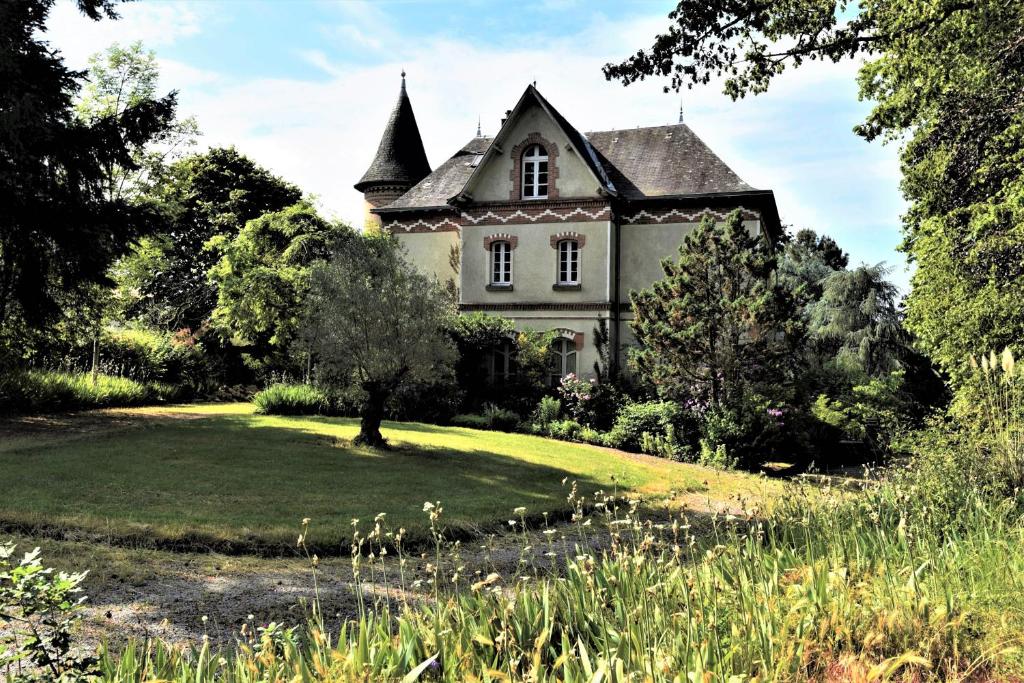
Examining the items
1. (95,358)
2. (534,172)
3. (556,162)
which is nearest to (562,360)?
(534,172)

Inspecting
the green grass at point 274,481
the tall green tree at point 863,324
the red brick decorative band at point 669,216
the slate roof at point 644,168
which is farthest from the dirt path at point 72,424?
the tall green tree at point 863,324

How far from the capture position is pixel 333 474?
434 inches

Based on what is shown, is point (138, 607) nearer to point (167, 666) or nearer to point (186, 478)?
point (167, 666)

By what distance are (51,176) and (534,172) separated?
47.3ft

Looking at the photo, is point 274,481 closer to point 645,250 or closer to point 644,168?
point 645,250

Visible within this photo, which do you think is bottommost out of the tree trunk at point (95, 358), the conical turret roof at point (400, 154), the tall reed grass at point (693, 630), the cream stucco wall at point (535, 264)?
the tall reed grass at point (693, 630)

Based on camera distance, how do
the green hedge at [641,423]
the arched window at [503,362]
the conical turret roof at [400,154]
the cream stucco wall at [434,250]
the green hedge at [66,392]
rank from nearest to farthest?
the green hedge at [66,392] < the green hedge at [641,423] < the arched window at [503,362] < the cream stucco wall at [434,250] < the conical turret roof at [400,154]

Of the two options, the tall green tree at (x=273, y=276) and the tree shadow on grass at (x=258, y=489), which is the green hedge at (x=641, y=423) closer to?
the tree shadow on grass at (x=258, y=489)

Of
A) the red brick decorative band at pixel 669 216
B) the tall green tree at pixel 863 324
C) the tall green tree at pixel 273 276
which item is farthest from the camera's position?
the tall green tree at pixel 863 324

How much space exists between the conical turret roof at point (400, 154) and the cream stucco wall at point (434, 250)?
432 cm

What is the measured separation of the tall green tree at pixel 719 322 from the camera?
16484 millimetres

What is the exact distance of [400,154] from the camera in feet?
102

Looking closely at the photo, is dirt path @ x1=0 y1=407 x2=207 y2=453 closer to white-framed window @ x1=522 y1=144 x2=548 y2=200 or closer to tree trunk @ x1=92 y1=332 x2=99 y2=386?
tree trunk @ x1=92 y1=332 x2=99 y2=386

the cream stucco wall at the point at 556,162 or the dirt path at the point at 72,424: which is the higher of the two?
the cream stucco wall at the point at 556,162
